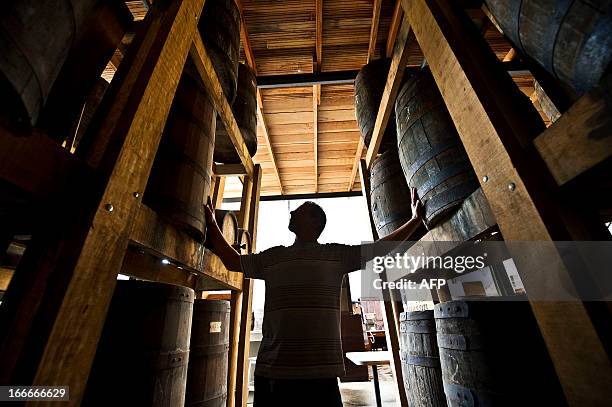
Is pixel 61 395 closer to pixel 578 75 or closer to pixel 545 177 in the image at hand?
pixel 545 177

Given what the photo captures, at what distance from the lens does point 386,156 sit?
12.1 ft

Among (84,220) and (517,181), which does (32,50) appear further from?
(517,181)

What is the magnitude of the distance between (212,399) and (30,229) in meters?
2.07

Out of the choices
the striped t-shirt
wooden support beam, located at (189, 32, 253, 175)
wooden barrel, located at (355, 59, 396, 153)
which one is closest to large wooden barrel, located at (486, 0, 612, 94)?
the striped t-shirt

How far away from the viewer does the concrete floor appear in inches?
236

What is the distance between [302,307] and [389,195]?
76.3 inches

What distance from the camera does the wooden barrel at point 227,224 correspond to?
290 cm

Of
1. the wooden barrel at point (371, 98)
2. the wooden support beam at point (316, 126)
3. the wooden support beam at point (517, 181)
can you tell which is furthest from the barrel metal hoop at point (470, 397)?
the wooden support beam at point (316, 126)

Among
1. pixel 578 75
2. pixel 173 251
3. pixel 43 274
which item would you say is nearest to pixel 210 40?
pixel 173 251

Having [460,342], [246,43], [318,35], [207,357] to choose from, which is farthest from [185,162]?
[318,35]

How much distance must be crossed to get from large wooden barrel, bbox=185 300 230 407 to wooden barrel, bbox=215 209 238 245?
0.70 metres

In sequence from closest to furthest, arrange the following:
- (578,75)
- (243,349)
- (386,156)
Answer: (578,75) → (386,156) → (243,349)

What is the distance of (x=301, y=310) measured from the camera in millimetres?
1990

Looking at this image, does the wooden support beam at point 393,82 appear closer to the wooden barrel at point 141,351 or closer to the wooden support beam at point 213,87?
the wooden support beam at point 213,87
